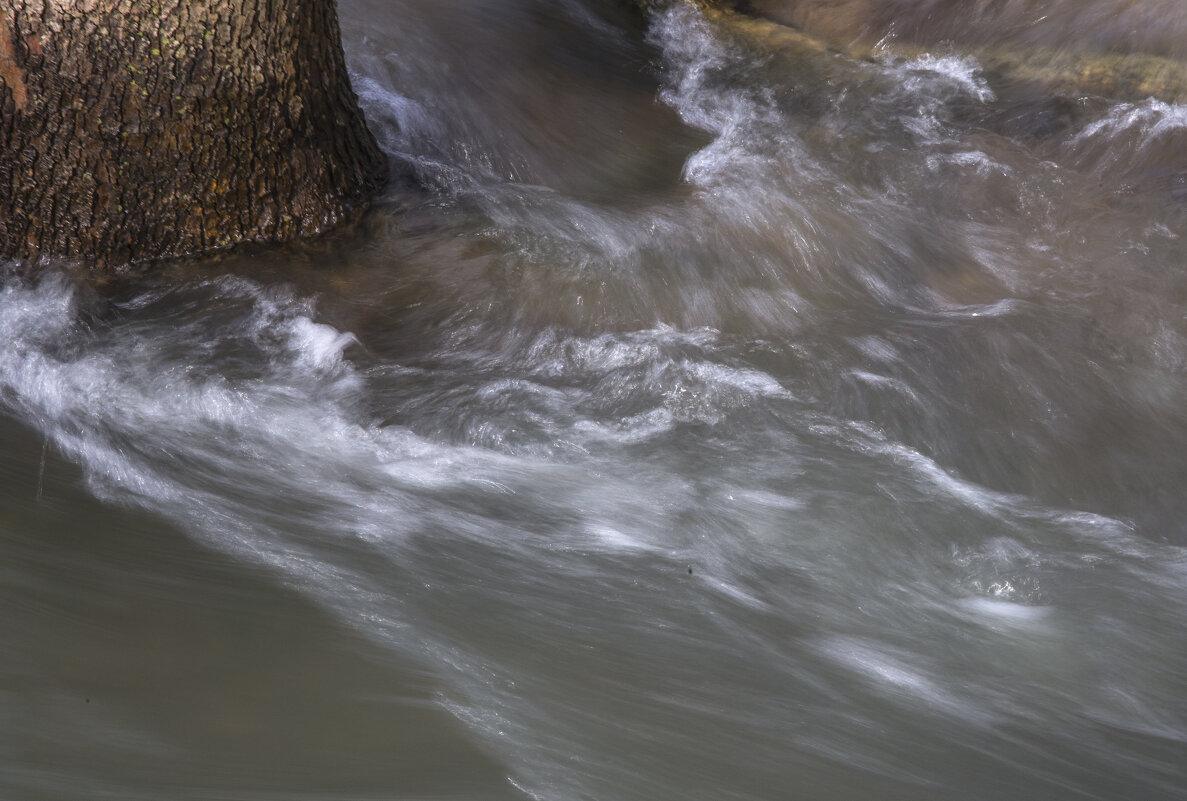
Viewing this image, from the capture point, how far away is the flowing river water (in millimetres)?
2010

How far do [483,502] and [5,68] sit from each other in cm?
211

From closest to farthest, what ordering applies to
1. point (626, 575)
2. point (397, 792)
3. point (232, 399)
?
point (397, 792)
point (626, 575)
point (232, 399)

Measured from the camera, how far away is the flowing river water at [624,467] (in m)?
2.01

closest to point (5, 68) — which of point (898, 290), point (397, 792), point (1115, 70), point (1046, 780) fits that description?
point (397, 792)

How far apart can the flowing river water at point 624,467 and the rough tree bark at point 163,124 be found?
169 millimetres

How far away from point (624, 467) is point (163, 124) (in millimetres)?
1948

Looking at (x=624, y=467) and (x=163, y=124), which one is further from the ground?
(x=163, y=124)

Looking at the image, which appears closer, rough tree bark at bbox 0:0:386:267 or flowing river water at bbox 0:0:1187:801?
flowing river water at bbox 0:0:1187:801

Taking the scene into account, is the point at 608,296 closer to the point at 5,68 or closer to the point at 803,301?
the point at 803,301

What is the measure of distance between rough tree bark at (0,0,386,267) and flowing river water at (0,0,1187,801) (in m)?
0.17

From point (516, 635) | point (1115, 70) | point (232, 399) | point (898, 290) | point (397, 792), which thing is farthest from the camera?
point (1115, 70)

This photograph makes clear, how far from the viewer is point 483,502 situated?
9.14 ft

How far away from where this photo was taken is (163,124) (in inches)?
135

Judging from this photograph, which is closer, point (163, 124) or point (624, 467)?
point (624, 467)
